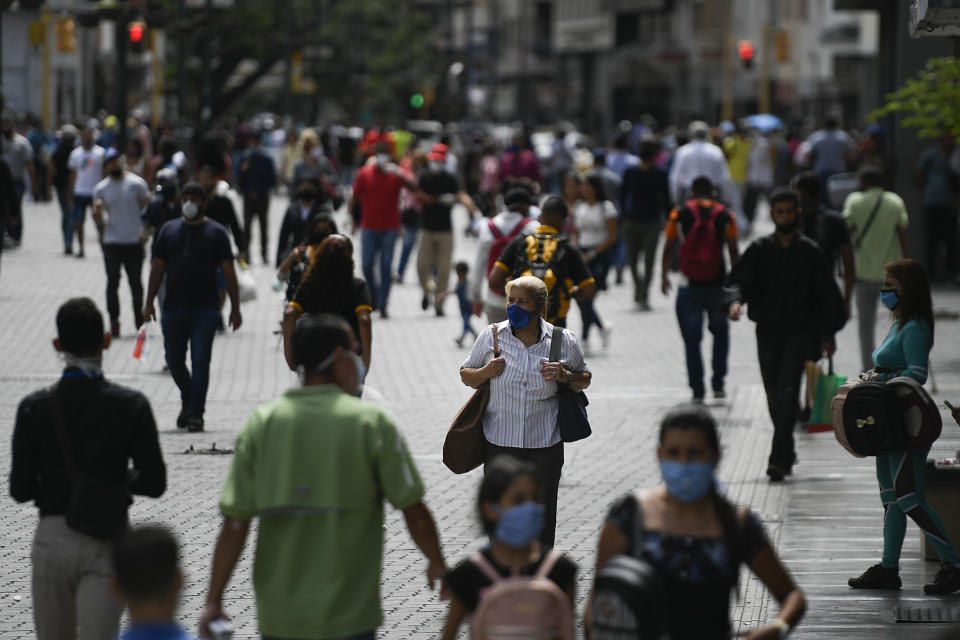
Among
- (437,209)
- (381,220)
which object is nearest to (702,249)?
(381,220)

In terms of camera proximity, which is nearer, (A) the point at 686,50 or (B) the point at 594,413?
(B) the point at 594,413

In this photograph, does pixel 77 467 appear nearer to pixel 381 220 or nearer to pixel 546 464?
pixel 546 464

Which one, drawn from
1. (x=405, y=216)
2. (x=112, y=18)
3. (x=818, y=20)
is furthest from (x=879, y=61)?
(x=818, y=20)

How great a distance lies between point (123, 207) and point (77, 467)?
12009 millimetres

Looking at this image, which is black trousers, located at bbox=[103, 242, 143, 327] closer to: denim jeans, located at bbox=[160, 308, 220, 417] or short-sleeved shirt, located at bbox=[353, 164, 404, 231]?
short-sleeved shirt, located at bbox=[353, 164, 404, 231]

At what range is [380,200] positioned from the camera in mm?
21094

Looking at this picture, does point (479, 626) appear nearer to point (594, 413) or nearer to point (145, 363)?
point (594, 413)

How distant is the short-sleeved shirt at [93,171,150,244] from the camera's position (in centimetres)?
1752

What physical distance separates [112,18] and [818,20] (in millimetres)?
43853

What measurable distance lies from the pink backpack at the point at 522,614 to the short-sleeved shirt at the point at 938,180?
19.2 metres

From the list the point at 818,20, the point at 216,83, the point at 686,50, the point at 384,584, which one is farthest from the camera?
the point at 686,50

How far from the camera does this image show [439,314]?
21.8m

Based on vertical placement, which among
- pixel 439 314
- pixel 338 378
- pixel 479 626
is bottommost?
pixel 439 314

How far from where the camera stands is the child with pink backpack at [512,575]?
15.9 ft
